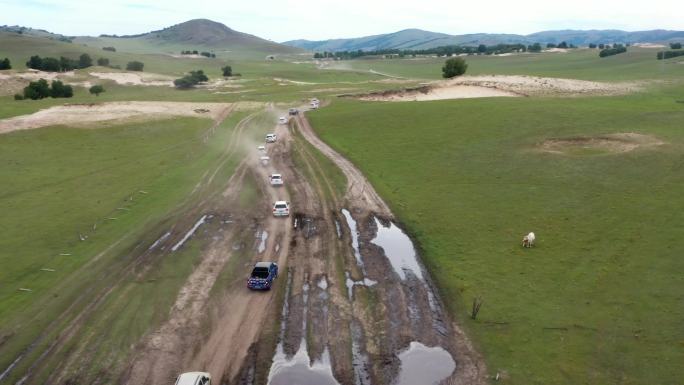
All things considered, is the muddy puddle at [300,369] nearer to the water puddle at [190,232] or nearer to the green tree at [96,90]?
the water puddle at [190,232]

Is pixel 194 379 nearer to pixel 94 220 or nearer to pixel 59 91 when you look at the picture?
pixel 94 220

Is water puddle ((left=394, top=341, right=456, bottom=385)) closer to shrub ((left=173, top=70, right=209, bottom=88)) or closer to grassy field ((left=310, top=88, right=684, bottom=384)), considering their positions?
grassy field ((left=310, top=88, right=684, bottom=384))

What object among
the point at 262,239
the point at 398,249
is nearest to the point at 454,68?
the point at 398,249

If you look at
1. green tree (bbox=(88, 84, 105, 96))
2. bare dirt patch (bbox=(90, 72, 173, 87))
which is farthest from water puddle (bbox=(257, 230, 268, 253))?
bare dirt patch (bbox=(90, 72, 173, 87))

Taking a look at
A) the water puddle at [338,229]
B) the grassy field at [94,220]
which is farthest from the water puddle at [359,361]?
the water puddle at [338,229]

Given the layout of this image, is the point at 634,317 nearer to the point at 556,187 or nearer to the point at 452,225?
the point at 452,225

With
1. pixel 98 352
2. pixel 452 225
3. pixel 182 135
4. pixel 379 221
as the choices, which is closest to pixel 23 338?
pixel 98 352
